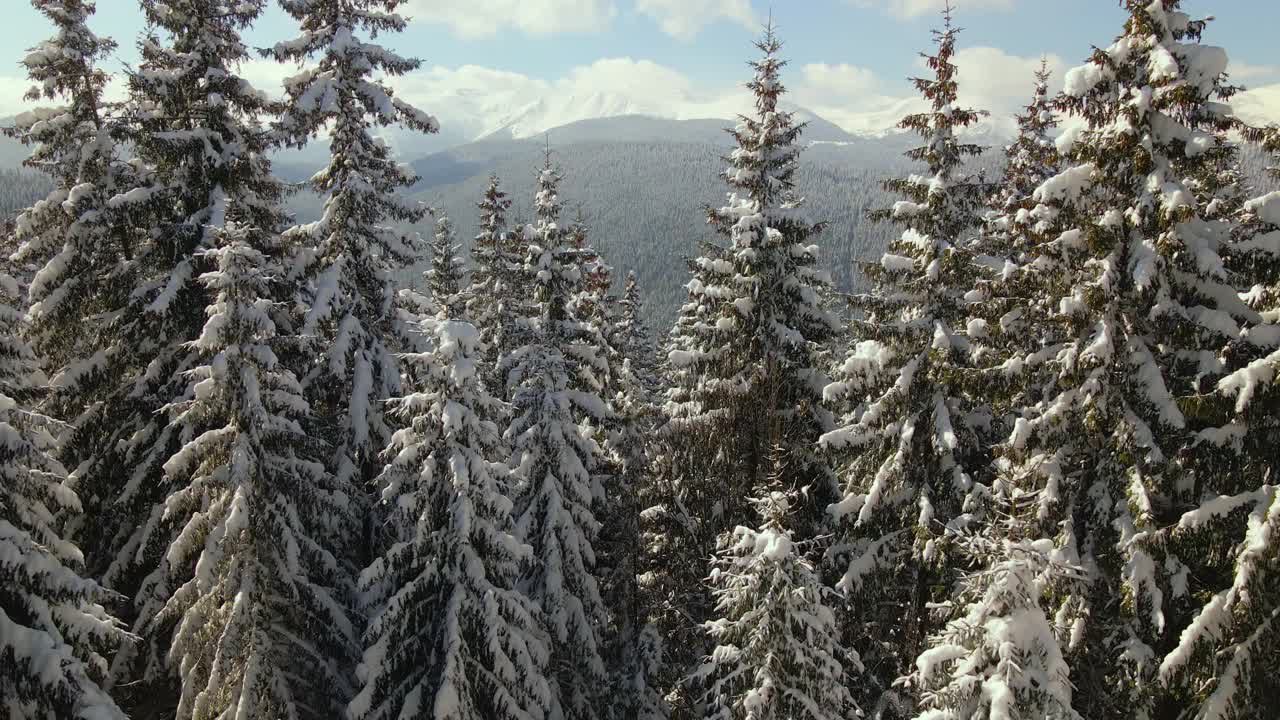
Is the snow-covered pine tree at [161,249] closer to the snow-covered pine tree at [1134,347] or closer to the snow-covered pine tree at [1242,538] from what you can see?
the snow-covered pine tree at [1134,347]

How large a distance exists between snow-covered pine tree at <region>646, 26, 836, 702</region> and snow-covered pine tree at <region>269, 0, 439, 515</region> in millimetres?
6956

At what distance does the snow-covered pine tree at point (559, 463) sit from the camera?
57.7 ft

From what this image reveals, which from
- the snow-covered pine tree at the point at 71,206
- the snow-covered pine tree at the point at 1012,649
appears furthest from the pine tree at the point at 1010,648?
the snow-covered pine tree at the point at 71,206

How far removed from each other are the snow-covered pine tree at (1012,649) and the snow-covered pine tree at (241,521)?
1126cm

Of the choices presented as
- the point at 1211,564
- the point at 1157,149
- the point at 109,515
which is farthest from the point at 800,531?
the point at 109,515

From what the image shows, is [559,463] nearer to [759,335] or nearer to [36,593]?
[759,335]

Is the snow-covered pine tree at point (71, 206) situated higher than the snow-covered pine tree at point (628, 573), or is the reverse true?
the snow-covered pine tree at point (71, 206)

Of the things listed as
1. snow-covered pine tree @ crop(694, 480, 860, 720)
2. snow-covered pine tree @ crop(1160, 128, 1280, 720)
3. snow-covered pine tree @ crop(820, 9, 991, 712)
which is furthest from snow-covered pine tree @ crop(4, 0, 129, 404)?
snow-covered pine tree @ crop(1160, 128, 1280, 720)

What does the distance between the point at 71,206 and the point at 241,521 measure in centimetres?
917

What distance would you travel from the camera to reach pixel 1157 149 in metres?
10.4

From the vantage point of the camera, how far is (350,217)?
1625 centimetres

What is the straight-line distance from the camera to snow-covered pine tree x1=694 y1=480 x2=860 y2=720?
448 inches

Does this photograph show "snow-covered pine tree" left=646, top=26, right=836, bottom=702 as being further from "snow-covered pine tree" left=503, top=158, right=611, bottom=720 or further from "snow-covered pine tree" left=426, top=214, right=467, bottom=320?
"snow-covered pine tree" left=426, top=214, right=467, bottom=320

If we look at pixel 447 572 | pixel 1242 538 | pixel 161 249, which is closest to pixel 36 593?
pixel 447 572
